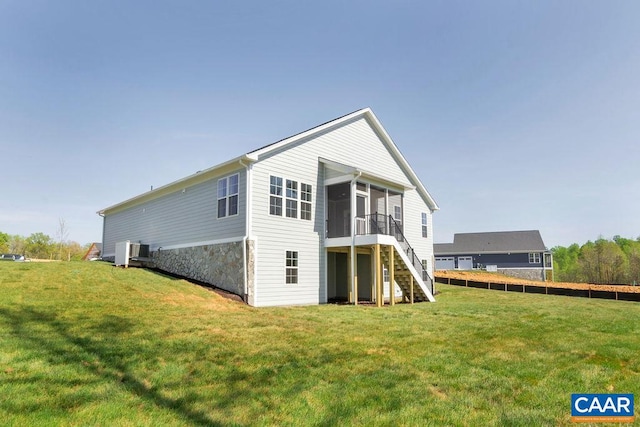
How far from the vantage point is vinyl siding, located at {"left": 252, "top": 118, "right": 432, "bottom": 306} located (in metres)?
14.1

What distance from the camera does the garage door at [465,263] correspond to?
169 feet

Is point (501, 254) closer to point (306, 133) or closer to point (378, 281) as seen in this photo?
point (378, 281)

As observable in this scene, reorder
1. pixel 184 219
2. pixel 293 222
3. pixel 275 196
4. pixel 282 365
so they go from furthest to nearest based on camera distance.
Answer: pixel 184 219
pixel 293 222
pixel 275 196
pixel 282 365

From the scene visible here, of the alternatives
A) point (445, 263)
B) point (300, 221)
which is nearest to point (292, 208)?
point (300, 221)

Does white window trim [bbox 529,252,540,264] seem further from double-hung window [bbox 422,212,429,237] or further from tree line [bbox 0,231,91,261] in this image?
tree line [bbox 0,231,91,261]

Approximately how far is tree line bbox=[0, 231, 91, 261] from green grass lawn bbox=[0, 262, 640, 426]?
164ft

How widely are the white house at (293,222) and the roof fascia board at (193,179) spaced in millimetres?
49

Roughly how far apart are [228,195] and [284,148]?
279 cm

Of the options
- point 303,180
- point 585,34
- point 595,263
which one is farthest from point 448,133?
point 595,263

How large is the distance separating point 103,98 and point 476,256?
1837 inches

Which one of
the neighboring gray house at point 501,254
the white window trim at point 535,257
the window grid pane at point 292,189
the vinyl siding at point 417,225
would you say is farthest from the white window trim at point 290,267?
the white window trim at point 535,257

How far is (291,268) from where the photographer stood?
1495 centimetres

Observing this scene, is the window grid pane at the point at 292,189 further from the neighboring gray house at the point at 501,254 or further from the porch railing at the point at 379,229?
the neighboring gray house at the point at 501,254

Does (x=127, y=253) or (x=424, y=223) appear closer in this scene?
(x=127, y=253)
